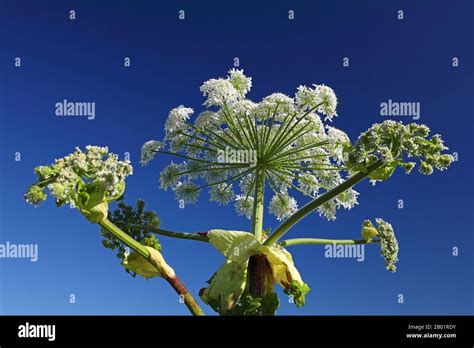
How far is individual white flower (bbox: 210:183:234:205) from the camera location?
7.80 metres

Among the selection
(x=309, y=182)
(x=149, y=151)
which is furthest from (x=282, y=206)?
(x=149, y=151)

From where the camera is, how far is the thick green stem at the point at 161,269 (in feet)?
15.0

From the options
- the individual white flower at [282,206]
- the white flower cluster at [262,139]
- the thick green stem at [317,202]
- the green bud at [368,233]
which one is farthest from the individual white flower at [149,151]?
the green bud at [368,233]

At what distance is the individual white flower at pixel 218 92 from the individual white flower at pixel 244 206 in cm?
170

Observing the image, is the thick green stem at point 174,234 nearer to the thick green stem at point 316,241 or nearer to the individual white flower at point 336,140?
the thick green stem at point 316,241

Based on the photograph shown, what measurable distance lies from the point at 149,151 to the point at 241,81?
1572 mm

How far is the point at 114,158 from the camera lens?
14.3 feet

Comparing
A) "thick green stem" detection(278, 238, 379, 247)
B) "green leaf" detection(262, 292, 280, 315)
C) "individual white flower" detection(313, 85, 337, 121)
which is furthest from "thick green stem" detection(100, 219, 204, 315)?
"individual white flower" detection(313, 85, 337, 121)

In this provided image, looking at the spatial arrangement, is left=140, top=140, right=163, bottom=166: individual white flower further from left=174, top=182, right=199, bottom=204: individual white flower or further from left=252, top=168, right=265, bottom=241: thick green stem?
left=252, top=168, right=265, bottom=241: thick green stem
